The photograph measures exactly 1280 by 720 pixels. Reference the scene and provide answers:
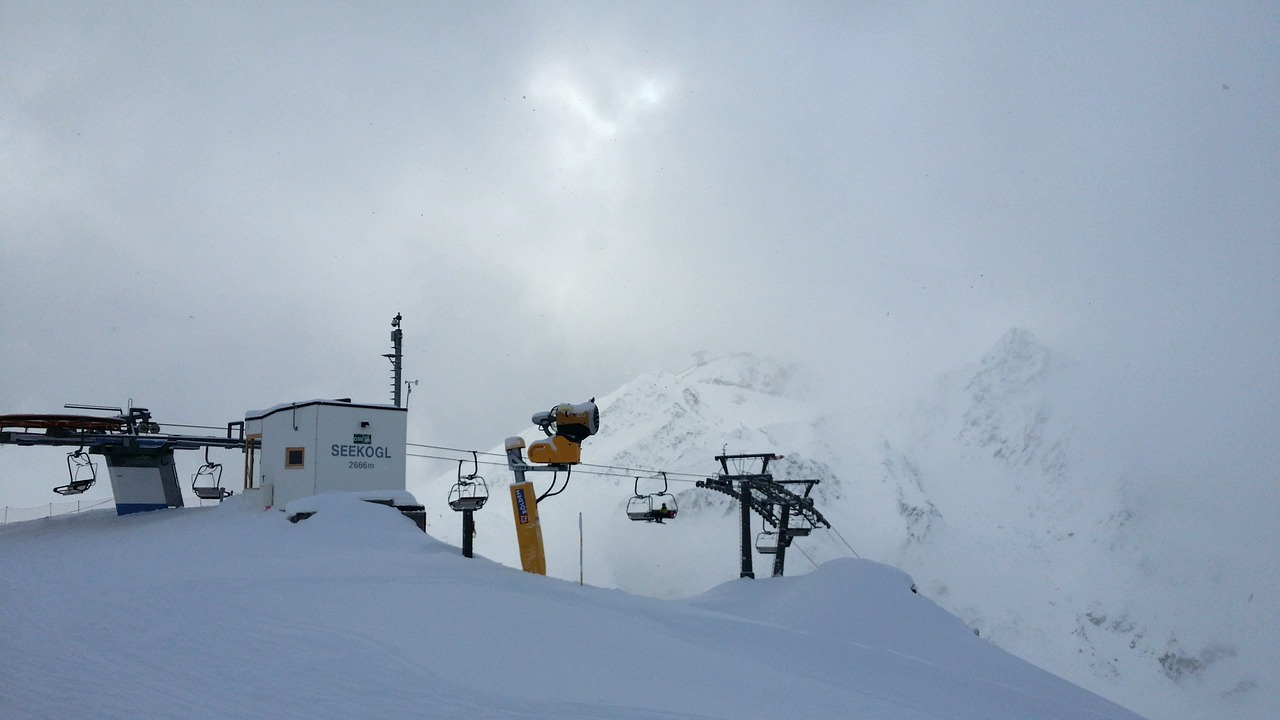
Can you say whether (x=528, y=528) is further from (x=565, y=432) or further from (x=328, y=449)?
(x=328, y=449)

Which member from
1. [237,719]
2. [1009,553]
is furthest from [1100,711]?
[1009,553]

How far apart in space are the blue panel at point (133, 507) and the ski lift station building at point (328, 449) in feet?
32.0

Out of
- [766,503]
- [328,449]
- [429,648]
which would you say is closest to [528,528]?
[429,648]

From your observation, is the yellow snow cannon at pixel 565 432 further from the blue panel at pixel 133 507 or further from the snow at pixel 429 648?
the blue panel at pixel 133 507

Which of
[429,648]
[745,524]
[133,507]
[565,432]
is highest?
[565,432]

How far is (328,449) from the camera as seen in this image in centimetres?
2384

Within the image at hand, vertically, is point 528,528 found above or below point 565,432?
below

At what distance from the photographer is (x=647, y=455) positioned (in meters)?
180

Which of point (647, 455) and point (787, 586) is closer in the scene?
point (787, 586)

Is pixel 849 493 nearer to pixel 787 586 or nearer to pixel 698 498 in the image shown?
pixel 698 498

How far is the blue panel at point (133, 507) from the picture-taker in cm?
3159

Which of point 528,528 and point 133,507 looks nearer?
point 528,528

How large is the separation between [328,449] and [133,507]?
1516 centimetres

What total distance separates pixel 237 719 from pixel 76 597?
27.8ft
